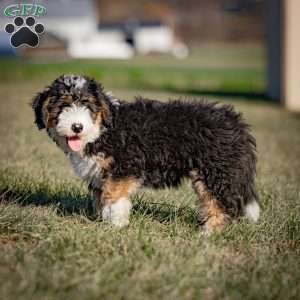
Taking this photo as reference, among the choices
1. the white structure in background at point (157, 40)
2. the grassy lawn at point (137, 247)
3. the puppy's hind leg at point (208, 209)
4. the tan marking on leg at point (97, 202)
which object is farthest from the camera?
the white structure in background at point (157, 40)

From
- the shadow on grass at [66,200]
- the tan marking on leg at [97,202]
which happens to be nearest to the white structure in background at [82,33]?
the shadow on grass at [66,200]

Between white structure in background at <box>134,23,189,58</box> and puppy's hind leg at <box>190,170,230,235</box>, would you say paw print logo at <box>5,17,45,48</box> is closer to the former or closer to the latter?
puppy's hind leg at <box>190,170,230,235</box>

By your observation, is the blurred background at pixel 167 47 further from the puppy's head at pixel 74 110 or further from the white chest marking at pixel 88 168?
the white chest marking at pixel 88 168

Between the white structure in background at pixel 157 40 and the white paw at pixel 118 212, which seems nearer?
the white paw at pixel 118 212

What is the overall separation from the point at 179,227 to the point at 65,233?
47.3 inches

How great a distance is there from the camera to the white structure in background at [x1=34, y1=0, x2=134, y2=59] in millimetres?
55969

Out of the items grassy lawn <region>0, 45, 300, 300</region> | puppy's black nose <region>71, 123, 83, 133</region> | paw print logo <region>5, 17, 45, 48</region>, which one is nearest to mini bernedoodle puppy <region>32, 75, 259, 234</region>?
puppy's black nose <region>71, 123, 83, 133</region>

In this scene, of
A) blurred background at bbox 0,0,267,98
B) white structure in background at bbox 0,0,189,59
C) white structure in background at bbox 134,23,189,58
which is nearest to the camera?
blurred background at bbox 0,0,267,98

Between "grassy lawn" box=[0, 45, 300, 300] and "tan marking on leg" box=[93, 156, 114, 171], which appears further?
"tan marking on leg" box=[93, 156, 114, 171]

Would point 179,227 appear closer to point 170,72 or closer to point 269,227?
point 269,227

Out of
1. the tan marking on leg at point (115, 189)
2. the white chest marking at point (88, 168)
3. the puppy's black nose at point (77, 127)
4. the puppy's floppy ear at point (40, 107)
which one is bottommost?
the tan marking on leg at point (115, 189)

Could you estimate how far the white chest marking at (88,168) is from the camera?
590cm

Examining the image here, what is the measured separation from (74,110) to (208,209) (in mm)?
1551

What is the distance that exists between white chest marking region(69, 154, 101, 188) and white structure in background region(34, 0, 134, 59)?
47.6 metres
